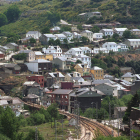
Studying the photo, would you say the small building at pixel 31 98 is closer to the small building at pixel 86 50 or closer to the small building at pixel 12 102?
the small building at pixel 12 102

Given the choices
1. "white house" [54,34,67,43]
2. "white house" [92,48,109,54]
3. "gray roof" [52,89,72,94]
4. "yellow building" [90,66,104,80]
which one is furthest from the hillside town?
"gray roof" [52,89,72,94]

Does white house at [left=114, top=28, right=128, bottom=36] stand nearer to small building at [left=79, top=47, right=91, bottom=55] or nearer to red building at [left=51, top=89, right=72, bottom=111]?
small building at [left=79, top=47, right=91, bottom=55]

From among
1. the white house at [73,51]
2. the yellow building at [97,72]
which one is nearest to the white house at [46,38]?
the white house at [73,51]

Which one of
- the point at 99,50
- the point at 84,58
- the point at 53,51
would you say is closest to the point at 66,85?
the point at 84,58

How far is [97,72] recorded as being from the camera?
282ft

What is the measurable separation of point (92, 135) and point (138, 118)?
20.6ft

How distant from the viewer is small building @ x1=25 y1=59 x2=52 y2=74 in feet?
264

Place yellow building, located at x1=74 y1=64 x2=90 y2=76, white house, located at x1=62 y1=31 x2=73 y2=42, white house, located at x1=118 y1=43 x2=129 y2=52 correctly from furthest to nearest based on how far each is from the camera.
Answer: white house, located at x1=62 y1=31 x2=73 y2=42, white house, located at x1=118 y1=43 x2=129 y2=52, yellow building, located at x1=74 y1=64 x2=90 y2=76

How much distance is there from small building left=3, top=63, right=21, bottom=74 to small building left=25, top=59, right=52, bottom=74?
104 inches

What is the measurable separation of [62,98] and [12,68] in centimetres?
1305

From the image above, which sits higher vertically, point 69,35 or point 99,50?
point 69,35

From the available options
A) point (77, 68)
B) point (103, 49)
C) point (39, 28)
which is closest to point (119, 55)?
point (103, 49)

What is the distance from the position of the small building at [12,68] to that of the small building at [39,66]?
265 centimetres

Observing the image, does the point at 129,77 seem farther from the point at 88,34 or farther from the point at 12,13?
the point at 12,13
